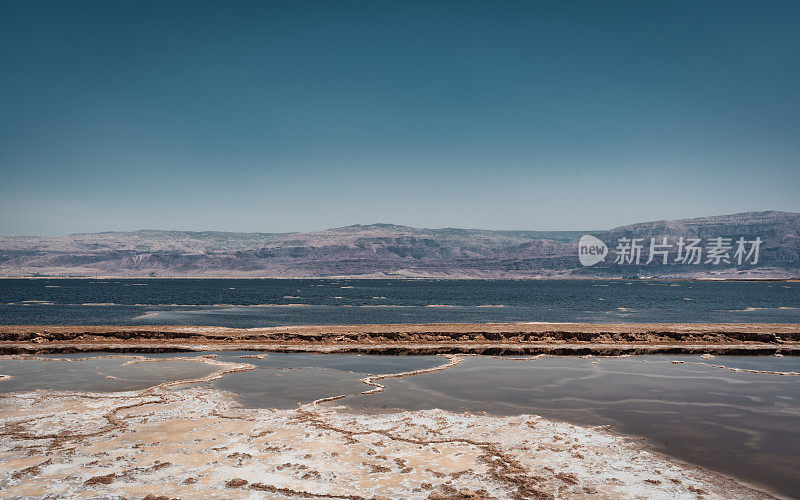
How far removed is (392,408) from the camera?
16.3m

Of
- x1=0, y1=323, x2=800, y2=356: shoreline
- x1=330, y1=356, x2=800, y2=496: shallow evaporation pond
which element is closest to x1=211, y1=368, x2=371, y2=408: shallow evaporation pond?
x1=330, y1=356, x2=800, y2=496: shallow evaporation pond

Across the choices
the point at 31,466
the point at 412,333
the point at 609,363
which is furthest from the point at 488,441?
the point at 412,333

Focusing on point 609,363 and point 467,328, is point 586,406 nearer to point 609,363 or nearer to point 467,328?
point 609,363

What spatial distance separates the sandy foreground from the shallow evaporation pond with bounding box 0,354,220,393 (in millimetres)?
3241

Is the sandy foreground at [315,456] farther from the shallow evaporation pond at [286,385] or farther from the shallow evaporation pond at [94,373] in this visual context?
the shallow evaporation pond at [94,373]

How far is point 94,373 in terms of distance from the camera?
72.3ft

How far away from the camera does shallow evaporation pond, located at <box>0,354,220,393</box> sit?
19.4 metres

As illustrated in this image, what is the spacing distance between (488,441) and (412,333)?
2025cm

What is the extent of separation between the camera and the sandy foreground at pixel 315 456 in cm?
976

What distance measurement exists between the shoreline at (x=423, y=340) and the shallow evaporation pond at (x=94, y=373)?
351 cm

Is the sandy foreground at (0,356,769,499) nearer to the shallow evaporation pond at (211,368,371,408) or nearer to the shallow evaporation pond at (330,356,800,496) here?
the shallow evaporation pond at (330,356,800,496)

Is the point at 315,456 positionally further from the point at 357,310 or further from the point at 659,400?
the point at 357,310

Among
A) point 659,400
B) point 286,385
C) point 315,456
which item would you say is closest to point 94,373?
point 286,385

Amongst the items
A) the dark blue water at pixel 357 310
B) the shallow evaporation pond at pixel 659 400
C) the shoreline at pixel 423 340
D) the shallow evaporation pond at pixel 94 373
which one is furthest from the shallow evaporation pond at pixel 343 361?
the dark blue water at pixel 357 310
